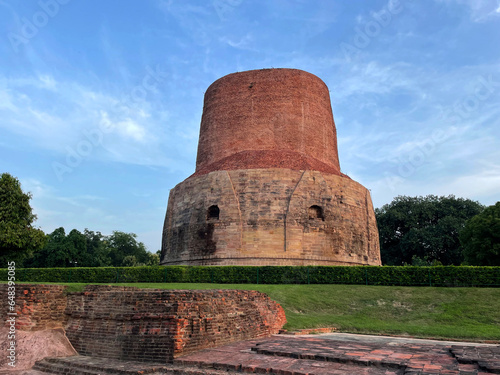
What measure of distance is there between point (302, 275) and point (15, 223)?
1500cm

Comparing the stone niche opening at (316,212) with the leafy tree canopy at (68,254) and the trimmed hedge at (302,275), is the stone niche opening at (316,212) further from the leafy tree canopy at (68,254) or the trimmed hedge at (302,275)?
the leafy tree canopy at (68,254)

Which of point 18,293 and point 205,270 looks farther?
point 205,270

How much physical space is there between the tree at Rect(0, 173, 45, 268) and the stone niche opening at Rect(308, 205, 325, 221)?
554 inches

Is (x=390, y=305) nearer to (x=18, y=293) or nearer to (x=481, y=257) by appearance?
(x=18, y=293)

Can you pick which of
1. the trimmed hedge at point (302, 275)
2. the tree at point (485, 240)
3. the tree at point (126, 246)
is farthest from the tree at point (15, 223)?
the tree at point (126, 246)

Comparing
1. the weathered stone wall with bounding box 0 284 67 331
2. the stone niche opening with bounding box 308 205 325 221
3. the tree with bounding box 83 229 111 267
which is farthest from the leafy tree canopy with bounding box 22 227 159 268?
the weathered stone wall with bounding box 0 284 67 331

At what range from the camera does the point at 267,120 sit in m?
23.2

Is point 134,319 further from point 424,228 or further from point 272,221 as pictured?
point 424,228

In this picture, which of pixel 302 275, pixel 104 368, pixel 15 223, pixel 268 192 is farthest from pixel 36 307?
pixel 15 223

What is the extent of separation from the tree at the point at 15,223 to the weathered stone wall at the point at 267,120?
29.8 feet

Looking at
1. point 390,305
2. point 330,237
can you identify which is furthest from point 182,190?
point 390,305

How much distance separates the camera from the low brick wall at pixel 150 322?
5.55m

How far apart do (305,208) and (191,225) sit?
18.4 ft

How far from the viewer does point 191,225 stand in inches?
780
